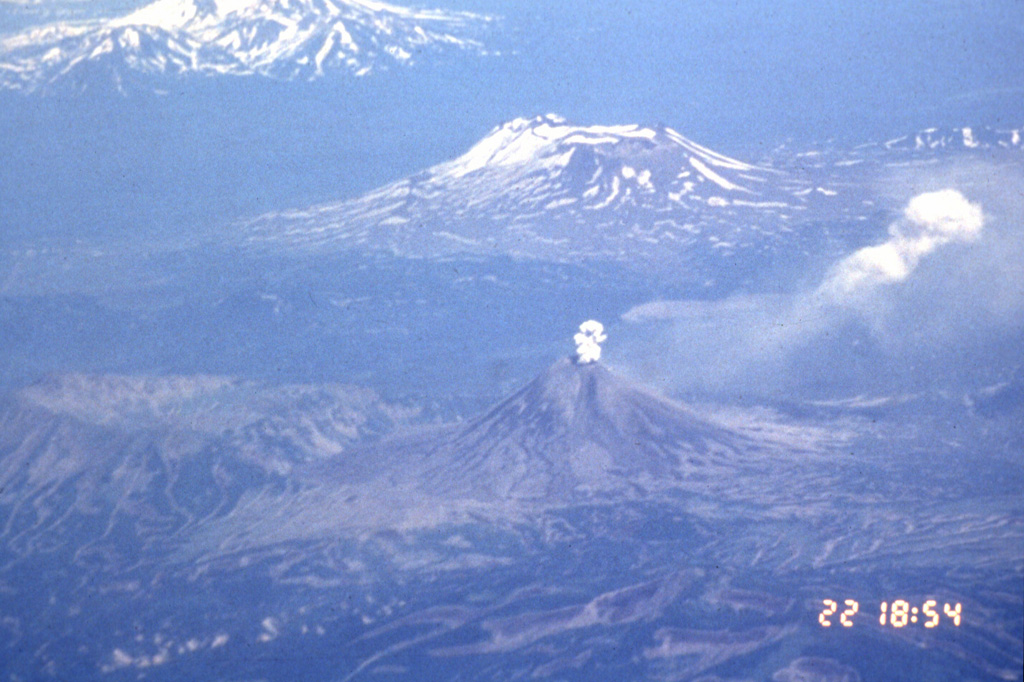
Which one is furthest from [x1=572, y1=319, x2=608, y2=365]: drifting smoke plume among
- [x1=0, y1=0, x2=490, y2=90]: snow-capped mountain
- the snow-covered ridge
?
[x1=0, y1=0, x2=490, y2=90]: snow-capped mountain

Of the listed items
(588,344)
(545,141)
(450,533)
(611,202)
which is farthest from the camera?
(545,141)

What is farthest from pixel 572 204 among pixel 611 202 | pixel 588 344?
pixel 588 344

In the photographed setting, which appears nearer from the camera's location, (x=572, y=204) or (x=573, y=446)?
(x=573, y=446)

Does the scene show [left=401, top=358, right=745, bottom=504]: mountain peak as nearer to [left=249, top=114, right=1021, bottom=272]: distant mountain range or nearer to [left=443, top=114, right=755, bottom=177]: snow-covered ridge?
[left=249, top=114, right=1021, bottom=272]: distant mountain range

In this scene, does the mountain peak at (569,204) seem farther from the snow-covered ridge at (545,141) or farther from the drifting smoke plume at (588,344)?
the drifting smoke plume at (588,344)

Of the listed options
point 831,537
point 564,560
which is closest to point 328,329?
point 564,560

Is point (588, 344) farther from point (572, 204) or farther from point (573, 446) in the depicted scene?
point (572, 204)

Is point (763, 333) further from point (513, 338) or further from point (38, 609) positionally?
point (38, 609)
